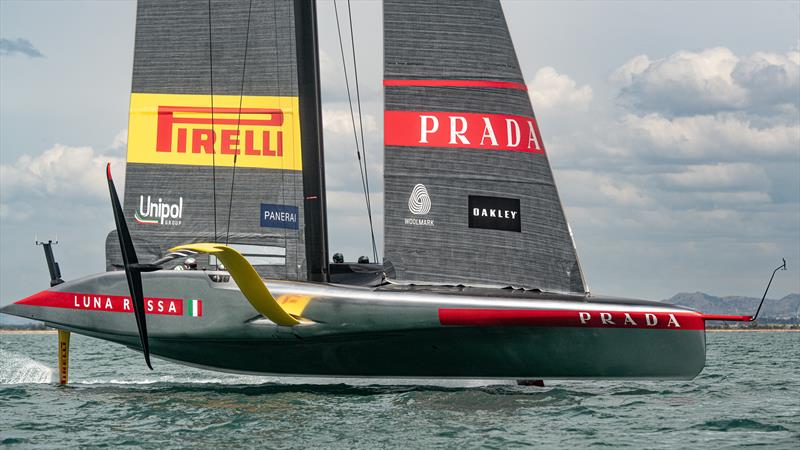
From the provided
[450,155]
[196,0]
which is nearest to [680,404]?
[450,155]

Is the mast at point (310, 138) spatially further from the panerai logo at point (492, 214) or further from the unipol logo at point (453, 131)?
the panerai logo at point (492, 214)

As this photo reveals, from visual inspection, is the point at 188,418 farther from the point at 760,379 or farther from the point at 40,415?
the point at 760,379

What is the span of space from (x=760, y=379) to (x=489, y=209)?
543 centimetres

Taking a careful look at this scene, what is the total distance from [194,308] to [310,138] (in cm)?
278

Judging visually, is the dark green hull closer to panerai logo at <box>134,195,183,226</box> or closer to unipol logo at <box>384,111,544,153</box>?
panerai logo at <box>134,195,183,226</box>

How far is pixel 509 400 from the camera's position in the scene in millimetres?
12406

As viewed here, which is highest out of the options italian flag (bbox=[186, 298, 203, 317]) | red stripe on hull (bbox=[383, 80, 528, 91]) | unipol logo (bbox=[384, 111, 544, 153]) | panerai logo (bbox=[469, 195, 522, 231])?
red stripe on hull (bbox=[383, 80, 528, 91])

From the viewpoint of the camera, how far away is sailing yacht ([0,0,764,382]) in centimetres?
1291

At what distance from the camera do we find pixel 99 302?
14.5 metres

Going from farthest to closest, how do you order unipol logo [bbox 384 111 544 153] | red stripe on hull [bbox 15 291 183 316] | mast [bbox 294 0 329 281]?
mast [bbox 294 0 329 281], red stripe on hull [bbox 15 291 183 316], unipol logo [bbox 384 111 544 153]

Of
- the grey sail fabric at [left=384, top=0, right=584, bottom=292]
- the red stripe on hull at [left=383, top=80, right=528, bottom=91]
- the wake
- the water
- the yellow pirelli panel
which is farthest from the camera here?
the wake

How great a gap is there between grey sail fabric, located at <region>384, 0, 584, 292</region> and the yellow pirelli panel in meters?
1.82

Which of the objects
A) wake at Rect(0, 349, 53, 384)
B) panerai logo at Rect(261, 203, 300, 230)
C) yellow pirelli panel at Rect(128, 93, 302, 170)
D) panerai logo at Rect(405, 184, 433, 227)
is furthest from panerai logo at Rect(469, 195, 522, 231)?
wake at Rect(0, 349, 53, 384)

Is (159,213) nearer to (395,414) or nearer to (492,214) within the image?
(492,214)
